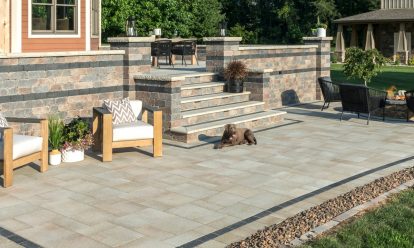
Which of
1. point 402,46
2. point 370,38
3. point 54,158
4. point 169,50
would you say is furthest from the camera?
point 370,38

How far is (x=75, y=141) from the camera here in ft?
31.6

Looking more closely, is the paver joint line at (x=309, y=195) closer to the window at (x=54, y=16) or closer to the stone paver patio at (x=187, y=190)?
the stone paver patio at (x=187, y=190)

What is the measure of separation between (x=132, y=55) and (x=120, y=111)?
258cm

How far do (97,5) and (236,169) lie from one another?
11.8m

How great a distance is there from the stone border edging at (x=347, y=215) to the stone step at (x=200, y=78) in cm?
720

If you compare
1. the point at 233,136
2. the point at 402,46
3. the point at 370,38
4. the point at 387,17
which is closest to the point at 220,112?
the point at 233,136

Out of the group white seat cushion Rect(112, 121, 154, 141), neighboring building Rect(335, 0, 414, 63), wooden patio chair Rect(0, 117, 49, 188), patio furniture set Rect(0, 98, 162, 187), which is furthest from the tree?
neighboring building Rect(335, 0, 414, 63)

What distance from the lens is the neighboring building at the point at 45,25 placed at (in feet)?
49.7

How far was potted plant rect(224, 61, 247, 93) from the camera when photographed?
14430 millimetres

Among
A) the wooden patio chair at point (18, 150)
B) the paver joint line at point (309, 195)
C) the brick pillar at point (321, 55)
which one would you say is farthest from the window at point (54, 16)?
the paver joint line at point (309, 195)

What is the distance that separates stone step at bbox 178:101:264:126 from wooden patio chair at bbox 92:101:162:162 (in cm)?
217

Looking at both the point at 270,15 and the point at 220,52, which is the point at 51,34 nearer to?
the point at 220,52

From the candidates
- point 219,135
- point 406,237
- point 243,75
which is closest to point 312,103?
point 243,75

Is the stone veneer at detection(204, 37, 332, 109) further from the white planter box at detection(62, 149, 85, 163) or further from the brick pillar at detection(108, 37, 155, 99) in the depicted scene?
the white planter box at detection(62, 149, 85, 163)
